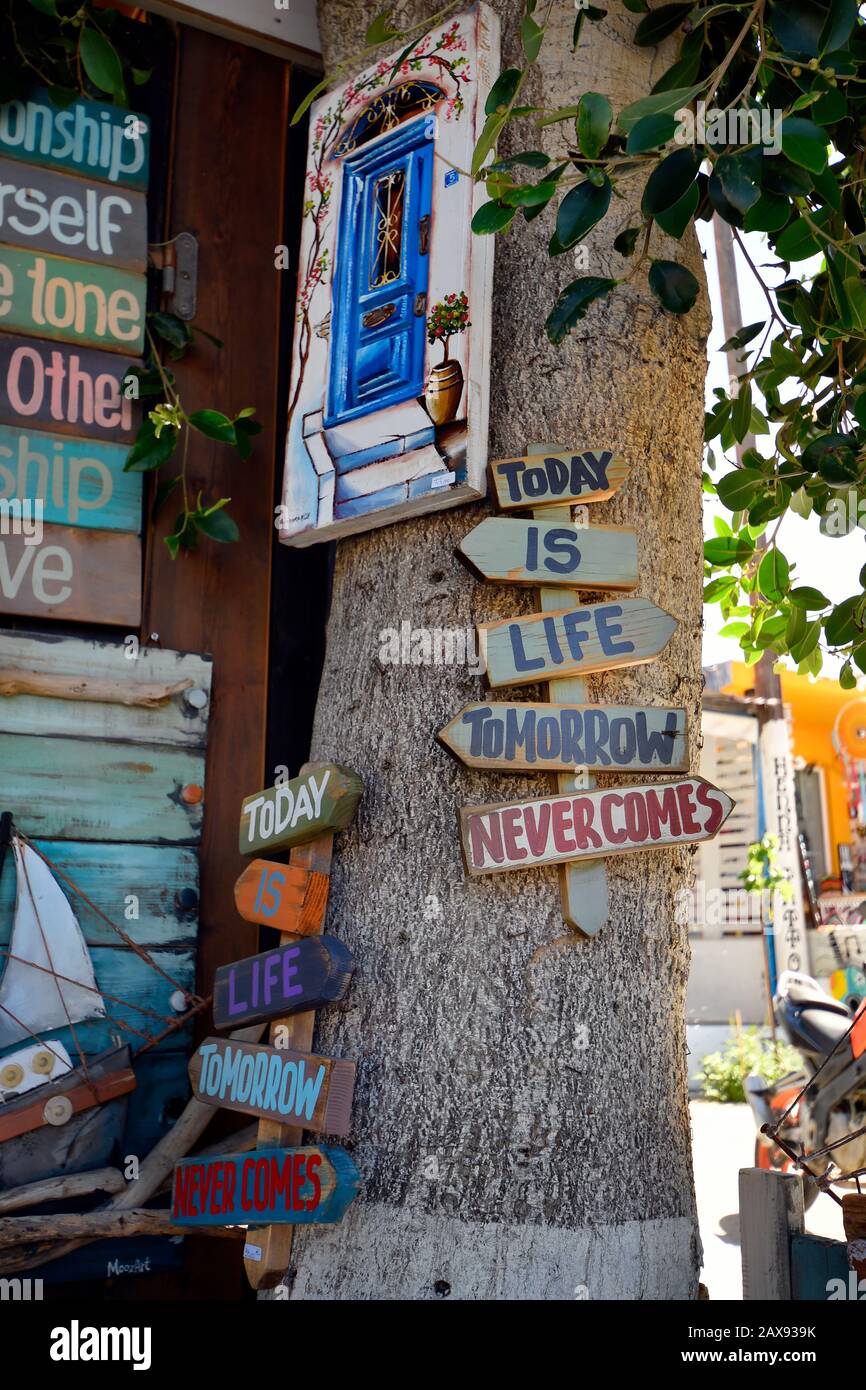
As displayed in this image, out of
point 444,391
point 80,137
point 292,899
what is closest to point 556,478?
point 444,391

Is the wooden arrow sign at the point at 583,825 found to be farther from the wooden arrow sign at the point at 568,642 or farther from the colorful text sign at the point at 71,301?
the colorful text sign at the point at 71,301

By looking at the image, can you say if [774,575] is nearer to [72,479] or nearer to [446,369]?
[446,369]

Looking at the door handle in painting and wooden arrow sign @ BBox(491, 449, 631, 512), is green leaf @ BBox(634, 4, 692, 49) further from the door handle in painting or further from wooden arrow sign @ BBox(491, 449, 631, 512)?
wooden arrow sign @ BBox(491, 449, 631, 512)

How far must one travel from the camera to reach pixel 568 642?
218 centimetres

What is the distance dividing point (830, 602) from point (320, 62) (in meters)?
1.98

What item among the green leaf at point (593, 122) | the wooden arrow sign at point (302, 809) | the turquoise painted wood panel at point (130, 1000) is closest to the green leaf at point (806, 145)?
the green leaf at point (593, 122)

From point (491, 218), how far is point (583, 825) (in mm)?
1033

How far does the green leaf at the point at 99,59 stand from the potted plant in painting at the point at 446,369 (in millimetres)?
838

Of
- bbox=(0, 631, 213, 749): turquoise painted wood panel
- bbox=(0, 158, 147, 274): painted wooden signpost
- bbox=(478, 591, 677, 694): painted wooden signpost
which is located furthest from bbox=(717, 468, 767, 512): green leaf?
bbox=(0, 158, 147, 274): painted wooden signpost

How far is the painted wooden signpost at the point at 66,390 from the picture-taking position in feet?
9.41

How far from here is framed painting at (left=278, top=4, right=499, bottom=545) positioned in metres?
2.35

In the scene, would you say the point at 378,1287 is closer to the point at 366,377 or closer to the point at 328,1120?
the point at 328,1120

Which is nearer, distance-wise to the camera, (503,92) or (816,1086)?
(503,92)
